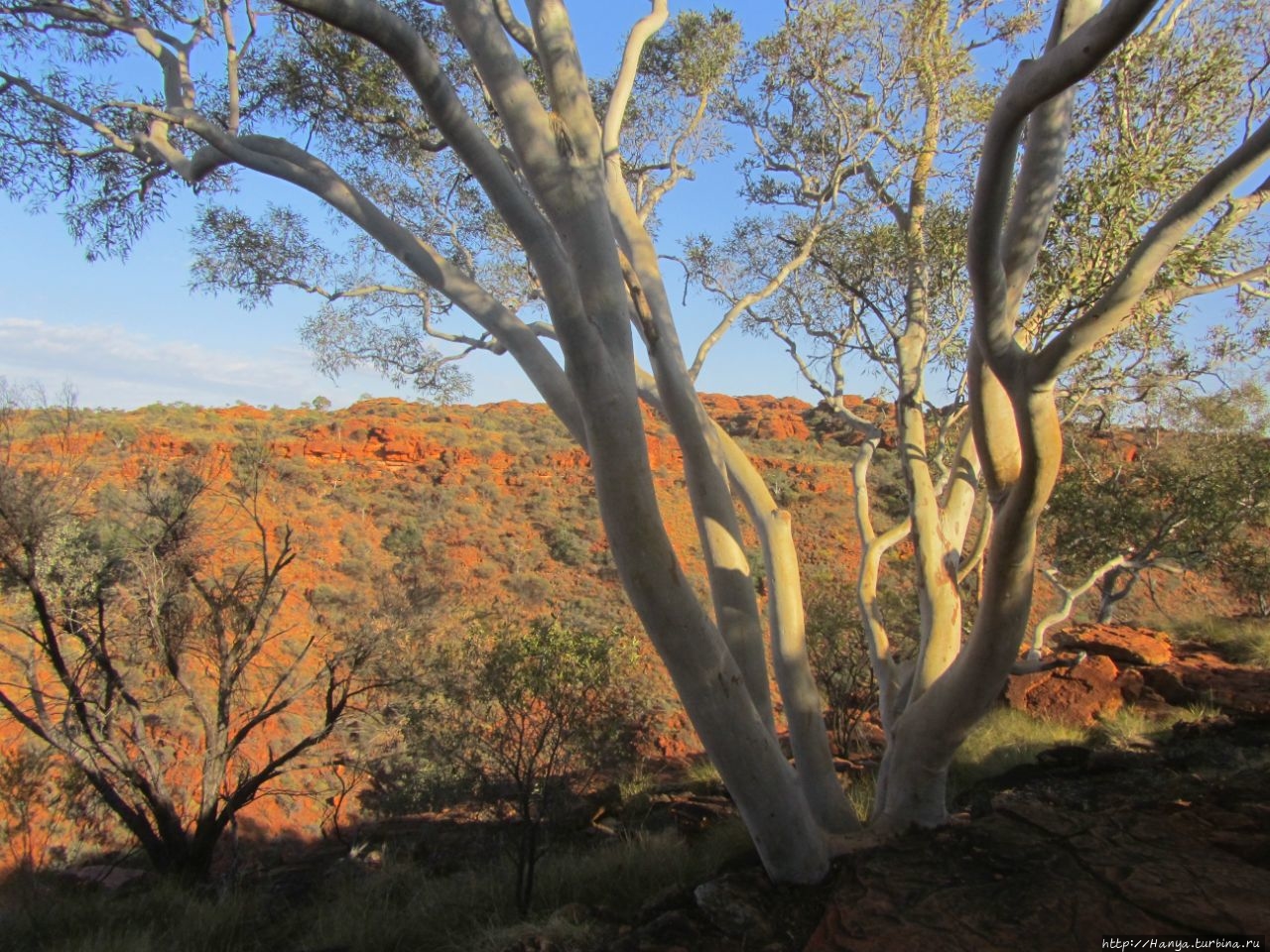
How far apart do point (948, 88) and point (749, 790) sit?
17.9ft

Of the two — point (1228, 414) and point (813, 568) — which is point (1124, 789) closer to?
point (1228, 414)

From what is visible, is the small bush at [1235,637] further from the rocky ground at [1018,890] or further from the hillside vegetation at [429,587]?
the rocky ground at [1018,890]

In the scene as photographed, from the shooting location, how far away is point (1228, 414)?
1307 centimetres

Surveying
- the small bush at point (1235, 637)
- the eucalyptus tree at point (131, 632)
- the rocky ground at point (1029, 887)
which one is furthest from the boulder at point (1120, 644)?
the eucalyptus tree at point (131, 632)

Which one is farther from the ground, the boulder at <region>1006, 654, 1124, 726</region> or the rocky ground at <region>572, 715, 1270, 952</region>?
the rocky ground at <region>572, 715, 1270, 952</region>

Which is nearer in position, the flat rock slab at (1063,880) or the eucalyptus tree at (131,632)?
the flat rock slab at (1063,880)

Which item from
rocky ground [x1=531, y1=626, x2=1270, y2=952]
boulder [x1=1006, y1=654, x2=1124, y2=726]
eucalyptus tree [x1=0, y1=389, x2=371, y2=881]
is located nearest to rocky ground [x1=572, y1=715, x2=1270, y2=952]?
rocky ground [x1=531, y1=626, x2=1270, y2=952]

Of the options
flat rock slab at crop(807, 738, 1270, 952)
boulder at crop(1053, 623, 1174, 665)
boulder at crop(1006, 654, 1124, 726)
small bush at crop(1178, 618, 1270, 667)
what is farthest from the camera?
small bush at crop(1178, 618, 1270, 667)

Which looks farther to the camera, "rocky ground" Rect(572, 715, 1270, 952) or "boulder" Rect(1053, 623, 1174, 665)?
"boulder" Rect(1053, 623, 1174, 665)

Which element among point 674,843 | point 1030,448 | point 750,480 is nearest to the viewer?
point 1030,448

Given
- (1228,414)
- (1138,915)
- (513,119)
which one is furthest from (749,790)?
(1228,414)

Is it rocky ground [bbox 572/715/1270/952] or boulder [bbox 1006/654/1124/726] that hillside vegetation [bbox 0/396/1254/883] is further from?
boulder [bbox 1006/654/1124/726]

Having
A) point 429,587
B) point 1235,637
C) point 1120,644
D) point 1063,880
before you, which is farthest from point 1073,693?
point 429,587

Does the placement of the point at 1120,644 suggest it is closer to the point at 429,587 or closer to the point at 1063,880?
the point at 1063,880
